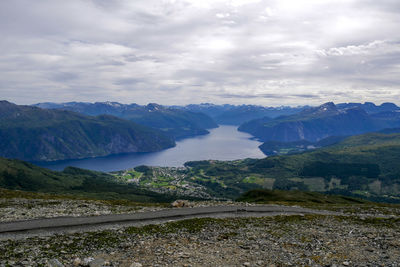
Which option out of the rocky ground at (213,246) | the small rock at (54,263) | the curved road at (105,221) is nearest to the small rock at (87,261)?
the rocky ground at (213,246)

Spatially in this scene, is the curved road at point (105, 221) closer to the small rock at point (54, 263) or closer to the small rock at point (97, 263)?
the small rock at point (54, 263)

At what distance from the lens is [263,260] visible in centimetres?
1923

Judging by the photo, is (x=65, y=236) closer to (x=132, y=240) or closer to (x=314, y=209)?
(x=132, y=240)

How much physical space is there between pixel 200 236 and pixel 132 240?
684 centimetres

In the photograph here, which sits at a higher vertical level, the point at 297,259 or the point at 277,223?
the point at 297,259

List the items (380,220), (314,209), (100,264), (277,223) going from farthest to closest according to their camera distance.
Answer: (314,209)
(380,220)
(277,223)
(100,264)

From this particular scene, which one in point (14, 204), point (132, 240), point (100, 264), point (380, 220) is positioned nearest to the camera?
point (100, 264)

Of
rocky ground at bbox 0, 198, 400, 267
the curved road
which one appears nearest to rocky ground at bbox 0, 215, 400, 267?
rocky ground at bbox 0, 198, 400, 267

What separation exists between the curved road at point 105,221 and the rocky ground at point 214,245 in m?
2.44

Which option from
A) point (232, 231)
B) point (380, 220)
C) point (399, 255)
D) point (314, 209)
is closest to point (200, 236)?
point (232, 231)

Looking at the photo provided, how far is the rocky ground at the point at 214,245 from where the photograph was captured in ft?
61.3

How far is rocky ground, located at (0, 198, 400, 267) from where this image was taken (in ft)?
61.3

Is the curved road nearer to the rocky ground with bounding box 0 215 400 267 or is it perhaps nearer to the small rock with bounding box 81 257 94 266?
the rocky ground with bounding box 0 215 400 267

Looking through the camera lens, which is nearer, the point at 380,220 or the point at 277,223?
the point at 277,223
